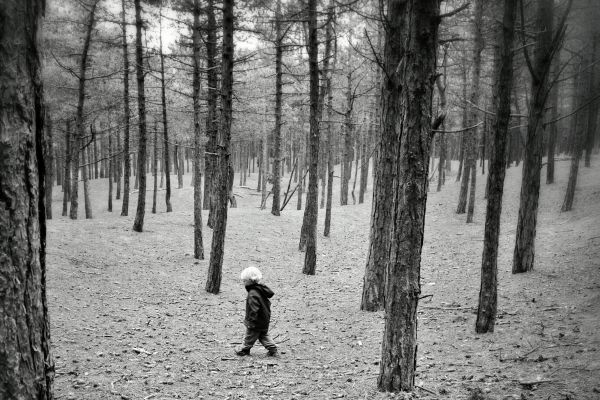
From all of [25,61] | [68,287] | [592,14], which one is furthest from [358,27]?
[25,61]

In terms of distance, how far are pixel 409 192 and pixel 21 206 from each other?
14.1ft

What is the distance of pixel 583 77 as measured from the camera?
68.7ft

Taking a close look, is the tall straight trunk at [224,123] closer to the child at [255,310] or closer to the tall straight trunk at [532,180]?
the child at [255,310]

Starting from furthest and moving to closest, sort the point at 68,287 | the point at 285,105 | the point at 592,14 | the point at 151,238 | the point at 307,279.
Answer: the point at 285,105, the point at 592,14, the point at 151,238, the point at 307,279, the point at 68,287

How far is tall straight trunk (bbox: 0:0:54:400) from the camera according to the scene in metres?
2.00

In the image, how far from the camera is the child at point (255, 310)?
745 centimetres

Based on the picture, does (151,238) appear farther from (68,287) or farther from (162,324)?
(162,324)

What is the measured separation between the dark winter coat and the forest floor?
731mm

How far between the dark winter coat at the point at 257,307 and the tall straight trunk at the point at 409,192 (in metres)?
2.73

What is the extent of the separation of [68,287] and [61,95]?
1438 cm

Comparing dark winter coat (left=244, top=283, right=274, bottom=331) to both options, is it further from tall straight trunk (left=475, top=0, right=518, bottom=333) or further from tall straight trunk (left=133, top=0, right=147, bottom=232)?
tall straight trunk (left=133, top=0, right=147, bottom=232)

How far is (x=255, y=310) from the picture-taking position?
7.41 meters

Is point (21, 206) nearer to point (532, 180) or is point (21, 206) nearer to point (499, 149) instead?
point (499, 149)

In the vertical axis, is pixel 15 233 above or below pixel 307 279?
above
